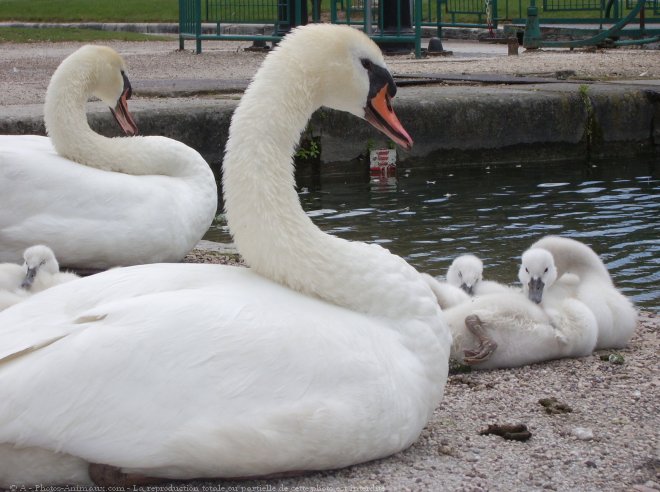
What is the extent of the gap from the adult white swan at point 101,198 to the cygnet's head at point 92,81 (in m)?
0.21

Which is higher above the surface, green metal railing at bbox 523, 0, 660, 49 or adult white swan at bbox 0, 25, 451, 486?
green metal railing at bbox 523, 0, 660, 49

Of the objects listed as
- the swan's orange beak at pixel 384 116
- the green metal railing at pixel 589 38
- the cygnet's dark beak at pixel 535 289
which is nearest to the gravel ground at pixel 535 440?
the cygnet's dark beak at pixel 535 289

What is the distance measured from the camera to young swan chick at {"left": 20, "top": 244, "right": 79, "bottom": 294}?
4.72 m

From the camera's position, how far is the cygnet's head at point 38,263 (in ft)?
15.8

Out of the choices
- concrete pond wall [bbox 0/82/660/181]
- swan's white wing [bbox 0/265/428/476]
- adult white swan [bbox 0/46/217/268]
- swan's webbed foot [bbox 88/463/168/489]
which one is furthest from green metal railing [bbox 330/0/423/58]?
swan's webbed foot [bbox 88/463/168/489]

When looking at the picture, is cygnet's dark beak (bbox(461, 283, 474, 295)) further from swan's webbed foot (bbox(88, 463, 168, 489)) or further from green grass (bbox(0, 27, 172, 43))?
green grass (bbox(0, 27, 172, 43))

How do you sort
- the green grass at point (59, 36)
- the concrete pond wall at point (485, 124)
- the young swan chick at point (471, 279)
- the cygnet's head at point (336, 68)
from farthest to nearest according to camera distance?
the green grass at point (59, 36), the concrete pond wall at point (485, 124), the young swan chick at point (471, 279), the cygnet's head at point (336, 68)

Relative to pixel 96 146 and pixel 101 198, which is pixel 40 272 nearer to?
pixel 101 198

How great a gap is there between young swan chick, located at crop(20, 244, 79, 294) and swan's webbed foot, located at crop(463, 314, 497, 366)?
164 cm

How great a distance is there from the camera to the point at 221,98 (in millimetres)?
9492

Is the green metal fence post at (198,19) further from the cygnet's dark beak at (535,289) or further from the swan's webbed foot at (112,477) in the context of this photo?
the swan's webbed foot at (112,477)

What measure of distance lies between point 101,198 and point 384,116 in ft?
7.49

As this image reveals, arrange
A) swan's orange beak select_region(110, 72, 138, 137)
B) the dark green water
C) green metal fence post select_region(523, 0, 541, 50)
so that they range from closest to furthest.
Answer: the dark green water
swan's orange beak select_region(110, 72, 138, 137)
green metal fence post select_region(523, 0, 541, 50)

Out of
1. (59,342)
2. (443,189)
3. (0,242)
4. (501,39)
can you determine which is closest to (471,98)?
(443,189)
